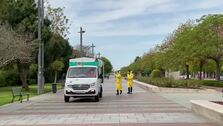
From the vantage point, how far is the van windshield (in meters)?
29.7

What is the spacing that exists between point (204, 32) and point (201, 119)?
35.9 meters

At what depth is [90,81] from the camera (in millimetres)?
28891

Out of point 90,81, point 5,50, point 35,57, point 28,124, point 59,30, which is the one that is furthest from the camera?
point 59,30

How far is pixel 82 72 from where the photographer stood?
1184 inches

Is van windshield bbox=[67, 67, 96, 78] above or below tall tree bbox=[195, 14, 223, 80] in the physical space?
below

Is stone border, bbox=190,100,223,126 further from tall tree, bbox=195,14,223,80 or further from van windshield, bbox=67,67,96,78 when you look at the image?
tall tree, bbox=195,14,223,80

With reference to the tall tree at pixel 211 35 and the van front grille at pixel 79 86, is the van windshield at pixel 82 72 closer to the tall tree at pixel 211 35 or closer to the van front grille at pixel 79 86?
the van front grille at pixel 79 86

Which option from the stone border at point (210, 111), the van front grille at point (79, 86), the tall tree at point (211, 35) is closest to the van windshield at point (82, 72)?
the van front grille at point (79, 86)

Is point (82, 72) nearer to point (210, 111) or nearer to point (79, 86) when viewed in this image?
point (79, 86)

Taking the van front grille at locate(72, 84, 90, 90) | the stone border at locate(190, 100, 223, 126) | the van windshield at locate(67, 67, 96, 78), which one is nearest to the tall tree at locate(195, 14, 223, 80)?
the van windshield at locate(67, 67, 96, 78)

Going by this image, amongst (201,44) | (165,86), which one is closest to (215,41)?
(201,44)

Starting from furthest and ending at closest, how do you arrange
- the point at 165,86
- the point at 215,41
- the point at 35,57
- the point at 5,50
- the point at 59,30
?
the point at 59,30 < the point at 215,41 < the point at 35,57 < the point at 165,86 < the point at 5,50

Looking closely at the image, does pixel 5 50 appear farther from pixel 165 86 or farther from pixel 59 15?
pixel 59 15

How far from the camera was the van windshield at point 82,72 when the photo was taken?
1169 inches
